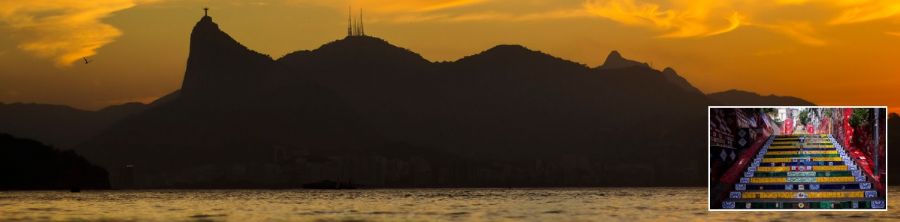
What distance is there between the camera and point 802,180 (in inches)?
2130

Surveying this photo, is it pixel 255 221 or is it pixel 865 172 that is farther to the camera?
pixel 255 221

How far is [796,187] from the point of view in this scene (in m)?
54.2

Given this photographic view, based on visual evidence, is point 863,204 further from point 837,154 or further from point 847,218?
point 847,218

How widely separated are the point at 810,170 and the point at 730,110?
434cm

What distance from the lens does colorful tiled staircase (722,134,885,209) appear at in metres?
53.5

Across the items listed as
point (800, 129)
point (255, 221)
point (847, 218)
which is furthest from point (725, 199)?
point (255, 221)

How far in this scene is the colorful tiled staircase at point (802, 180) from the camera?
2106 inches

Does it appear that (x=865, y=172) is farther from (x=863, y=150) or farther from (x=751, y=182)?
(x=751, y=182)

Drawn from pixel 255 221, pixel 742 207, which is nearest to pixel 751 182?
pixel 742 207

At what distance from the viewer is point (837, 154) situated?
53250mm

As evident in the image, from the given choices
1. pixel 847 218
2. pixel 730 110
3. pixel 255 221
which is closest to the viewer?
pixel 730 110

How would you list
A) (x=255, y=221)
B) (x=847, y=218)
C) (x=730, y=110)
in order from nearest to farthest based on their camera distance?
1. (x=730, y=110)
2. (x=847, y=218)
3. (x=255, y=221)

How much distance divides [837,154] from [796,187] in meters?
2.11

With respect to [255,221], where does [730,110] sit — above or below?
above
